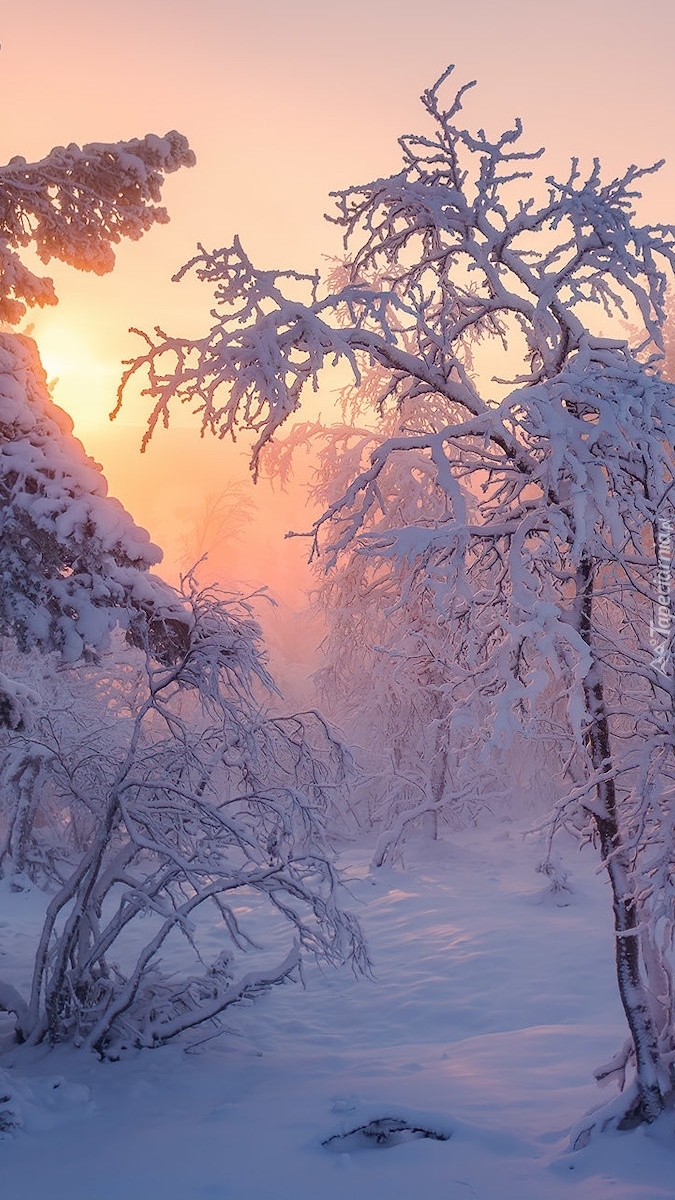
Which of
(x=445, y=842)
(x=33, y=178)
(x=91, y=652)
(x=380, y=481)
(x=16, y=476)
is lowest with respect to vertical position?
(x=445, y=842)

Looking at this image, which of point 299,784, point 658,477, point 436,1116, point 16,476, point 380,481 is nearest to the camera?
point 658,477

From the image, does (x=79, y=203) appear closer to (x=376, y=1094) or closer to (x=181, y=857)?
(x=181, y=857)

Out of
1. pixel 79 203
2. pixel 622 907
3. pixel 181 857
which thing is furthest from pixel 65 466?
pixel 622 907

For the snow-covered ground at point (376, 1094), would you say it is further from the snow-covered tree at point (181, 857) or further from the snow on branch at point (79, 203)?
the snow on branch at point (79, 203)

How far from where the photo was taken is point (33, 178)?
7074mm

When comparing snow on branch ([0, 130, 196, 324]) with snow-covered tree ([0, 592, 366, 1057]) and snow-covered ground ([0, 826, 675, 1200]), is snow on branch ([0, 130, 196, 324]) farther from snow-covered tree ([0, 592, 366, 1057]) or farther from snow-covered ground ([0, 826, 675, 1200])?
snow-covered ground ([0, 826, 675, 1200])

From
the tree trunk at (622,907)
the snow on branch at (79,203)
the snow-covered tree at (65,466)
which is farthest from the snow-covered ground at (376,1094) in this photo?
the snow on branch at (79,203)

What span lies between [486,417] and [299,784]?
4717 millimetres

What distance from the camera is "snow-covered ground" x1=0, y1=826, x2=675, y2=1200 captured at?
521cm

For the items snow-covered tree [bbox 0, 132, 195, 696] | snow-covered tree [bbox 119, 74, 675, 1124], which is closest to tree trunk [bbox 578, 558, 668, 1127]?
snow-covered tree [bbox 119, 74, 675, 1124]

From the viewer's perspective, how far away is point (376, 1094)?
21.6ft

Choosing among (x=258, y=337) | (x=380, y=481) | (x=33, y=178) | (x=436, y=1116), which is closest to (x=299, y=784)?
(x=436, y=1116)

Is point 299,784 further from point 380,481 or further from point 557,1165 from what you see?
point 380,481

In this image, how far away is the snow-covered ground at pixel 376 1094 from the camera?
5211 millimetres
